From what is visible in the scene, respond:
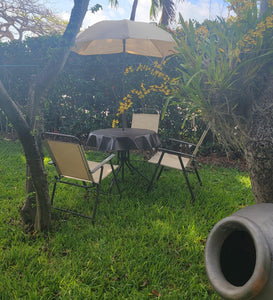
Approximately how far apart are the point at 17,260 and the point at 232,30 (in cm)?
241

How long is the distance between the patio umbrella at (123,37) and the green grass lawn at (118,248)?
2007 millimetres

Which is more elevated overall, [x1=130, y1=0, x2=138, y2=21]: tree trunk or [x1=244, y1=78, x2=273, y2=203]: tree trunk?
[x1=130, y1=0, x2=138, y2=21]: tree trunk

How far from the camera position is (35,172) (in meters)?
2.27

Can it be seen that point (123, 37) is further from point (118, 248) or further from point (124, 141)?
point (118, 248)

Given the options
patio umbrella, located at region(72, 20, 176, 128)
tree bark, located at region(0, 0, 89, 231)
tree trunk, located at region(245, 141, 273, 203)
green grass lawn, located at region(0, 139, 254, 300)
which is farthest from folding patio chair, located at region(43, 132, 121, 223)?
tree trunk, located at region(245, 141, 273, 203)

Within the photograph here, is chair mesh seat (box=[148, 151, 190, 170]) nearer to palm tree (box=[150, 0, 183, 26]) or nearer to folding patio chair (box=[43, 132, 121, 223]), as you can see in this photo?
folding patio chair (box=[43, 132, 121, 223])

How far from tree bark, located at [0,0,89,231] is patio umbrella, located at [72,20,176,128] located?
950 mm

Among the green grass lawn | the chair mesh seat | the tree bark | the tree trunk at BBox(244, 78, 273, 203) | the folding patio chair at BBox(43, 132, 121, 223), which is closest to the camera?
the tree trunk at BBox(244, 78, 273, 203)

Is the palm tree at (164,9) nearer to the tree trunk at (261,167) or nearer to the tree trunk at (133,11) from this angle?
the tree trunk at (133,11)

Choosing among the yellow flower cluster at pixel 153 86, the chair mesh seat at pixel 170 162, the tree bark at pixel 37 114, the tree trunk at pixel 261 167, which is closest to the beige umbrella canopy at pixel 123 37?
the yellow flower cluster at pixel 153 86

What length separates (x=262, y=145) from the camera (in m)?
1.71

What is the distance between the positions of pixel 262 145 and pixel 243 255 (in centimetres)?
77

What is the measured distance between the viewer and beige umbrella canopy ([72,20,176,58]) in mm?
3615

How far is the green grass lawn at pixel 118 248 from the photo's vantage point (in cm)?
184
